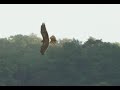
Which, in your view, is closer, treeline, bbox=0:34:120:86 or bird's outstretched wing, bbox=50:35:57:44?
bird's outstretched wing, bbox=50:35:57:44

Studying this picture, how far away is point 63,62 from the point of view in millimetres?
103625

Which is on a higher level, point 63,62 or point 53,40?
point 63,62

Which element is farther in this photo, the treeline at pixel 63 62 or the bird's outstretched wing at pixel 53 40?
the treeline at pixel 63 62

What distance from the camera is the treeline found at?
100500mm

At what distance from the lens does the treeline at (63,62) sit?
330ft

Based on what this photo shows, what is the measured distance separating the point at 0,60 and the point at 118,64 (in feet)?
52.0

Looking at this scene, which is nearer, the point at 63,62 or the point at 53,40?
the point at 53,40

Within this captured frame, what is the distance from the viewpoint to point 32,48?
4139 inches

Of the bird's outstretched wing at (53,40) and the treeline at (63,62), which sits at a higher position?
the treeline at (63,62)

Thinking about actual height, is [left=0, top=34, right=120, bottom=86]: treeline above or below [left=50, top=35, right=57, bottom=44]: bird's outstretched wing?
above
